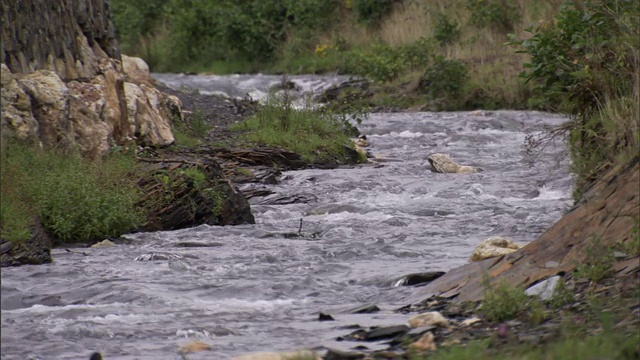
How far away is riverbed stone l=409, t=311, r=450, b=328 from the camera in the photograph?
5512 millimetres

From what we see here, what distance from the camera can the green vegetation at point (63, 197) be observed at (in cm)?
888

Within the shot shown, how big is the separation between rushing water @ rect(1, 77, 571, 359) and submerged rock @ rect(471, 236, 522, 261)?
36 centimetres

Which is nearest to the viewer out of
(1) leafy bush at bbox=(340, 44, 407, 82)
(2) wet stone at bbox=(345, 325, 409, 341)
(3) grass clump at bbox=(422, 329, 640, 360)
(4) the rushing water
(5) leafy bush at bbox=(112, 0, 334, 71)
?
(3) grass clump at bbox=(422, 329, 640, 360)

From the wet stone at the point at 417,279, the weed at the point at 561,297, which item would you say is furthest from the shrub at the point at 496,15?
the weed at the point at 561,297

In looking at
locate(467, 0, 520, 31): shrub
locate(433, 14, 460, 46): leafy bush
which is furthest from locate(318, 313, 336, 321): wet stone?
locate(467, 0, 520, 31): shrub

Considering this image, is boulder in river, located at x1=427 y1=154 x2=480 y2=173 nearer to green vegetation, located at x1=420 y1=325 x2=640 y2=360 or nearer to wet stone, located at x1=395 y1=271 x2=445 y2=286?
wet stone, located at x1=395 y1=271 x2=445 y2=286

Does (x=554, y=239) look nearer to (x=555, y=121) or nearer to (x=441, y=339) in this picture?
(x=441, y=339)

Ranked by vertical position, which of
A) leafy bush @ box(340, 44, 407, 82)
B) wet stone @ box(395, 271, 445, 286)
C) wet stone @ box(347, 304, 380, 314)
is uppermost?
wet stone @ box(347, 304, 380, 314)

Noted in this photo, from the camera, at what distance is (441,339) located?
5180 mm

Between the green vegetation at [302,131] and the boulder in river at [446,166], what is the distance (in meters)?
1.19

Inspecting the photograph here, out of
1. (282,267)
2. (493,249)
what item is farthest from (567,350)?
(282,267)

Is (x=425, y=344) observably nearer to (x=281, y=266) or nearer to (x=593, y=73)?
(x=281, y=266)

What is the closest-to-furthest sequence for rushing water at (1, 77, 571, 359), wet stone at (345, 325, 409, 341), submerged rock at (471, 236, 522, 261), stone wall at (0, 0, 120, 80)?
wet stone at (345, 325, 409, 341), rushing water at (1, 77, 571, 359), submerged rock at (471, 236, 522, 261), stone wall at (0, 0, 120, 80)

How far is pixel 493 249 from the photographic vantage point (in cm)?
743
